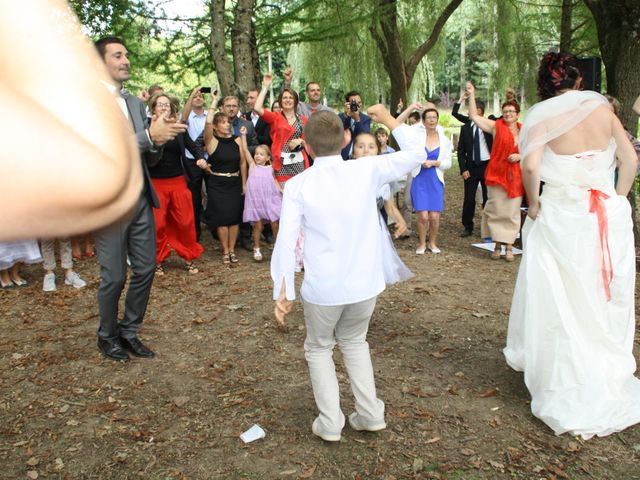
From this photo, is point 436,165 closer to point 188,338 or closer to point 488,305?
point 488,305

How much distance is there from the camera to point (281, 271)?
331 centimetres

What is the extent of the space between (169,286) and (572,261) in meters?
4.89

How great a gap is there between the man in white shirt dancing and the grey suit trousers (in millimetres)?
1599

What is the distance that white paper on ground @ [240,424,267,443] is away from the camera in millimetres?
3597

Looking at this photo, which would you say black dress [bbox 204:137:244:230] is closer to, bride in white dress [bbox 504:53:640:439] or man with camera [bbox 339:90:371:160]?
man with camera [bbox 339:90:371:160]

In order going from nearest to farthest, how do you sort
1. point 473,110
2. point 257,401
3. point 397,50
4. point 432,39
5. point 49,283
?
1. point 257,401
2. point 473,110
3. point 49,283
4. point 432,39
5. point 397,50

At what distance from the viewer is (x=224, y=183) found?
8.29 m

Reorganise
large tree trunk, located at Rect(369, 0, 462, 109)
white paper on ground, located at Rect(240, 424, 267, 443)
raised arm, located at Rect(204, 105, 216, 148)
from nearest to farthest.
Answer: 1. white paper on ground, located at Rect(240, 424, 267, 443)
2. raised arm, located at Rect(204, 105, 216, 148)
3. large tree trunk, located at Rect(369, 0, 462, 109)

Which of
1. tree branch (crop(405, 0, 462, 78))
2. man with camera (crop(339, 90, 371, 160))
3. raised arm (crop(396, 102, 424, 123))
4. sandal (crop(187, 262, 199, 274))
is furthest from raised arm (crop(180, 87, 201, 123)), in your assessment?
tree branch (crop(405, 0, 462, 78))

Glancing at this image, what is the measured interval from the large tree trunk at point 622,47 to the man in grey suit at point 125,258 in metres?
6.56

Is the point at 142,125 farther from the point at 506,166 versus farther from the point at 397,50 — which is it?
the point at 397,50

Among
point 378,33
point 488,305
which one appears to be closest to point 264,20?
point 378,33

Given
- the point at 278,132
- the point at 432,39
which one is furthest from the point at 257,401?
the point at 432,39

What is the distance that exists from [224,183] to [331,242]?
5.35m
